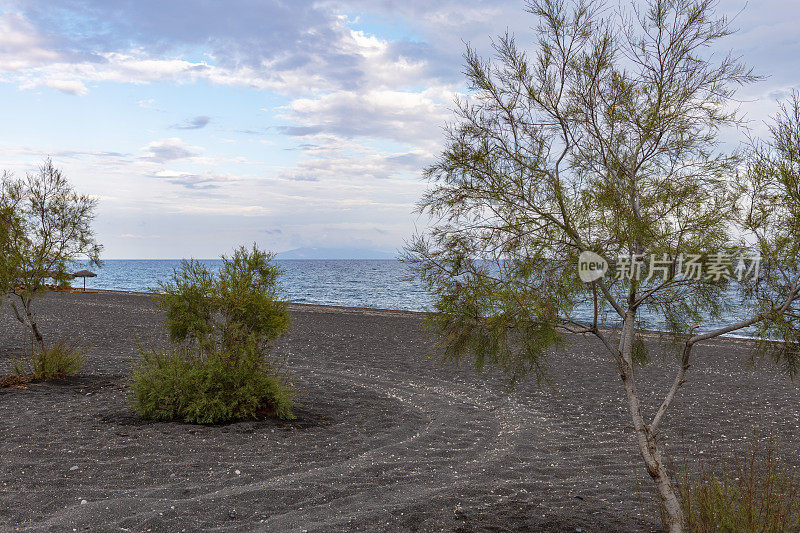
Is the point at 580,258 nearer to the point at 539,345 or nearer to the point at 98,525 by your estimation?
the point at 539,345

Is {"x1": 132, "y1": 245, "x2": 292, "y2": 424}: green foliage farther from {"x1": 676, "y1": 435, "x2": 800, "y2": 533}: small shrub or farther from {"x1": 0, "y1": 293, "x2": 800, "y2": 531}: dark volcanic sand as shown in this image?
{"x1": 676, "y1": 435, "x2": 800, "y2": 533}: small shrub

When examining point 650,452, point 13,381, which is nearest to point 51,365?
point 13,381

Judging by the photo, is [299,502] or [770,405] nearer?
[299,502]

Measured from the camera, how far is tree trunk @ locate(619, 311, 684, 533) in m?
5.29

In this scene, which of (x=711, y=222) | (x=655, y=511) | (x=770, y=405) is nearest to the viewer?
(x=711, y=222)

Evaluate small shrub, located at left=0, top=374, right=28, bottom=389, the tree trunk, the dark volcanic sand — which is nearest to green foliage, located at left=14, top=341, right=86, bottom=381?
small shrub, located at left=0, top=374, right=28, bottom=389

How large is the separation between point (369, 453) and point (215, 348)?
303 centimetres

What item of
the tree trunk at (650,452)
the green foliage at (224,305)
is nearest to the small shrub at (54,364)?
the green foliage at (224,305)

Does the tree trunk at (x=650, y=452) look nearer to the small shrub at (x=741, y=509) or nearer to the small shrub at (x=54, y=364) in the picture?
the small shrub at (x=741, y=509)

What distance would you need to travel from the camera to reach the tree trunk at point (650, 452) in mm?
5285

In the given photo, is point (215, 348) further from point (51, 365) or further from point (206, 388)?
point (51, 365)

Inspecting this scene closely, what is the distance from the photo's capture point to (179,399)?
9.34 meters

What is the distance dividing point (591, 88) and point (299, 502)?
16.9 ft

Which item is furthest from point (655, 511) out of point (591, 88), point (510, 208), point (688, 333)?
point (591, 88)
